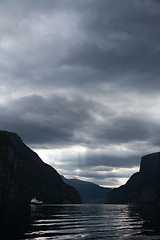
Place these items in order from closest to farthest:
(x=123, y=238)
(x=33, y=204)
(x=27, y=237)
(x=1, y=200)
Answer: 1. (x=27, y=237)
2. (x=123, y=238)
3. (x=33, y=204)
4. (x=1, y=200)

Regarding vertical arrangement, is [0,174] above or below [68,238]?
above

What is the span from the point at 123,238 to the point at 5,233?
2322 centimetres

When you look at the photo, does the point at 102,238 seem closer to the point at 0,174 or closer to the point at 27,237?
the point at 27,237

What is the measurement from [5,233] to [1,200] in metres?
172

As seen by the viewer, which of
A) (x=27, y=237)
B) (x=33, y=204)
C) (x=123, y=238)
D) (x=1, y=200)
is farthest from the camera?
(x=1, y=200)

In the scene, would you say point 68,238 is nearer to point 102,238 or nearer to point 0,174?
point 102,238

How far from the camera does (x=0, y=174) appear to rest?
199m

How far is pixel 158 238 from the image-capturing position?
41.2 m

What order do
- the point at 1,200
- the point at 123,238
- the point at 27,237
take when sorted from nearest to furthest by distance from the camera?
the point at 27,237
the point at 123,238
the point at 1,200

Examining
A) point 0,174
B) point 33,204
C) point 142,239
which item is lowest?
point 33,204

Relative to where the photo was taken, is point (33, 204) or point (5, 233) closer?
point (5, 233)

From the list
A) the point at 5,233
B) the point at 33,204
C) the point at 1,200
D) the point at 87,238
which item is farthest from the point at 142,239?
the point at 1,200

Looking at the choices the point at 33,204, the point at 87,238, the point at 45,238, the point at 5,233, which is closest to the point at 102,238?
the point at 87,238

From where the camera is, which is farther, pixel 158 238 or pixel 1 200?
pixel 1 200
